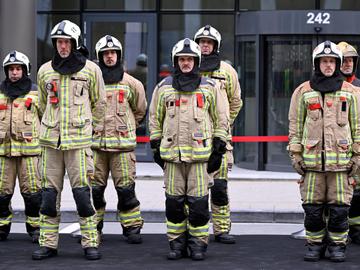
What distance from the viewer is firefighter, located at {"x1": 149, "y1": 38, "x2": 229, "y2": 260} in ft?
31.6

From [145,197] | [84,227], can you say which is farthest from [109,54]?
[145,197]

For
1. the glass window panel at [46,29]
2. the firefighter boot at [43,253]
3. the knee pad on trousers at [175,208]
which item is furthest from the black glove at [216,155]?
the glass window panel at [46,29]

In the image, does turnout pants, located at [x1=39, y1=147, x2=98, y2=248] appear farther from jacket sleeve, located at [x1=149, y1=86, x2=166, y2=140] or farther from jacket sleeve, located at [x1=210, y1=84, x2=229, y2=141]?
Answer: jacket sleeve, located at [x1=210, y1=84, x2=229, y2=141]

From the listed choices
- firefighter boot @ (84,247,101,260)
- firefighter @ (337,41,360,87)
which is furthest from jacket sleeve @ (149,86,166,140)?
firefighter @ (337,41,360,87)

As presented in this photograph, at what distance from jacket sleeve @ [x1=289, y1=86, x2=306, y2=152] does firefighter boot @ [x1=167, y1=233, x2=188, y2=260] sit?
1320 mm

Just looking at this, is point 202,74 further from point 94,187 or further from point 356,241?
point 356,241

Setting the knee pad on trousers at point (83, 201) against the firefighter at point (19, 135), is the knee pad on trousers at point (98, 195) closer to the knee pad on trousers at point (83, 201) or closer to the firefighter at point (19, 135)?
the firefighter at point (19, 135)

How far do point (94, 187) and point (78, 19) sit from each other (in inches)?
335

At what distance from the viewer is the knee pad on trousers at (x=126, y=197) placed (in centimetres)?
1073

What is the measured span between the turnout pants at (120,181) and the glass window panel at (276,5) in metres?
8.04

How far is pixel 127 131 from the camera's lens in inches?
420

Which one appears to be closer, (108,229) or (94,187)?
(94,187)

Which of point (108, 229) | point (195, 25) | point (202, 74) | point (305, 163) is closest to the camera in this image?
point (305, 163)

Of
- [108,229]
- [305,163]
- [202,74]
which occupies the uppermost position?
[202,74]
